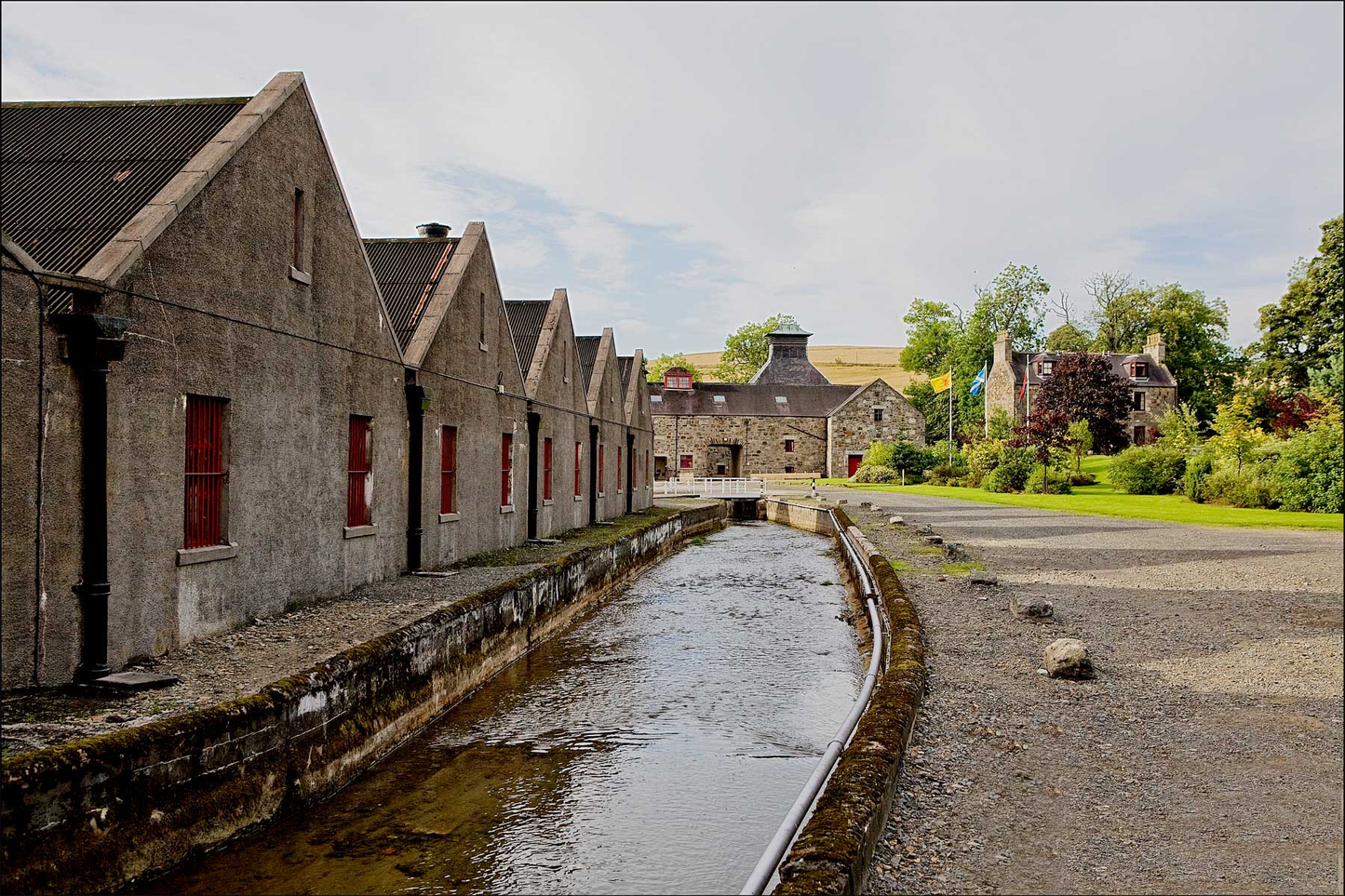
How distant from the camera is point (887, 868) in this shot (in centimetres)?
504

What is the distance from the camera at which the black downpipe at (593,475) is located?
2542 centimetres

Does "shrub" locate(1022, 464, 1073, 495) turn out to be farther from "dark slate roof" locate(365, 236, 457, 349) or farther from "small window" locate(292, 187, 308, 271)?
"small window" locate(292, 187, 308, 271)

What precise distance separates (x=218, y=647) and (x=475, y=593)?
137 inches

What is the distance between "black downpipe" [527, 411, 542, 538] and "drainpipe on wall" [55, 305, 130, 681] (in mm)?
12504

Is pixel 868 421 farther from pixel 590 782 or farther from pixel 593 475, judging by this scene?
pixel 590 782

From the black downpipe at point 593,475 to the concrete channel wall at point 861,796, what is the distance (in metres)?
16.0

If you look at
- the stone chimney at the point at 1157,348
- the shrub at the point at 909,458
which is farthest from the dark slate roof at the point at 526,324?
the stone chimney at the point at 1157,348

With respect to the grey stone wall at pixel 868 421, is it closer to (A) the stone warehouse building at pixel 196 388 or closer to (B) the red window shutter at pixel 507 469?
(B) the red window shutter at pixel 507 469

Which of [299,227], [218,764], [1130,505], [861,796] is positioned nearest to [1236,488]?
[1130,505]

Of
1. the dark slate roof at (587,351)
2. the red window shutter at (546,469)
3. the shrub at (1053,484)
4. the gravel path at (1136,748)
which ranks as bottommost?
the gravel path at (1136,748)

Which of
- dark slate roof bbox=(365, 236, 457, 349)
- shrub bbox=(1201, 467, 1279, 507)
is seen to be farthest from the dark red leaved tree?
dark slate roof bbox=(365, 236, 457, 349)

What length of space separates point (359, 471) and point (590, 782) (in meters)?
5.70

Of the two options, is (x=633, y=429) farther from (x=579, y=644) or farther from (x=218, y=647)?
(x=218, y=647)

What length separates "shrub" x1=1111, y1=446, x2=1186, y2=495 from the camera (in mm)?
36594
